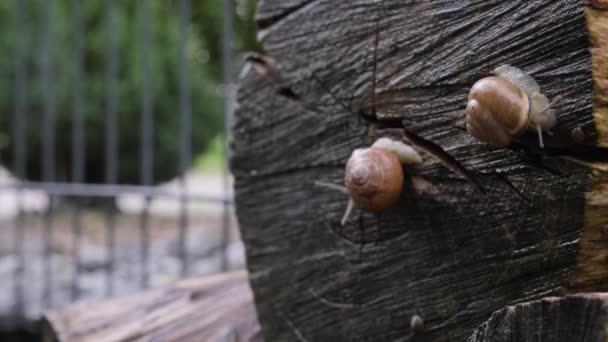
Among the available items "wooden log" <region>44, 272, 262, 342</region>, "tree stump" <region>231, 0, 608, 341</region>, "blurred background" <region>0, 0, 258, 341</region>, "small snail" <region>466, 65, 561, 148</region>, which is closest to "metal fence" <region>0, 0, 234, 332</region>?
"blurred background" <region>0, 0, 258, 341</region>

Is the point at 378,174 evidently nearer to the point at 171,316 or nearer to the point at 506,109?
the point at 506,109

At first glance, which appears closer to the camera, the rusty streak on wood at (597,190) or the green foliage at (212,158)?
the rusty streak on wood at (597,190)

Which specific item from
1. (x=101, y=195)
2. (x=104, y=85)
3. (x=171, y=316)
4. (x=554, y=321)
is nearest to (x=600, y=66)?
(x=554, y=321)

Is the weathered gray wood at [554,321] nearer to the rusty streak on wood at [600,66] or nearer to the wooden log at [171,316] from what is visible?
the rusty streak on wood at [600,66]

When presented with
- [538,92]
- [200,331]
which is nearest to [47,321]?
[200,331]

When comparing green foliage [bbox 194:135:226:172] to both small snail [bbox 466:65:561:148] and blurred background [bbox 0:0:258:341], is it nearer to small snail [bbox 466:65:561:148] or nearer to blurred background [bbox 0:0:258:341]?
blurred background [bbox 0:0:258:341]

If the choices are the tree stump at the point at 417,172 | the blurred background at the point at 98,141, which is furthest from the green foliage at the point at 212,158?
the tree stump at the point at 417,172
